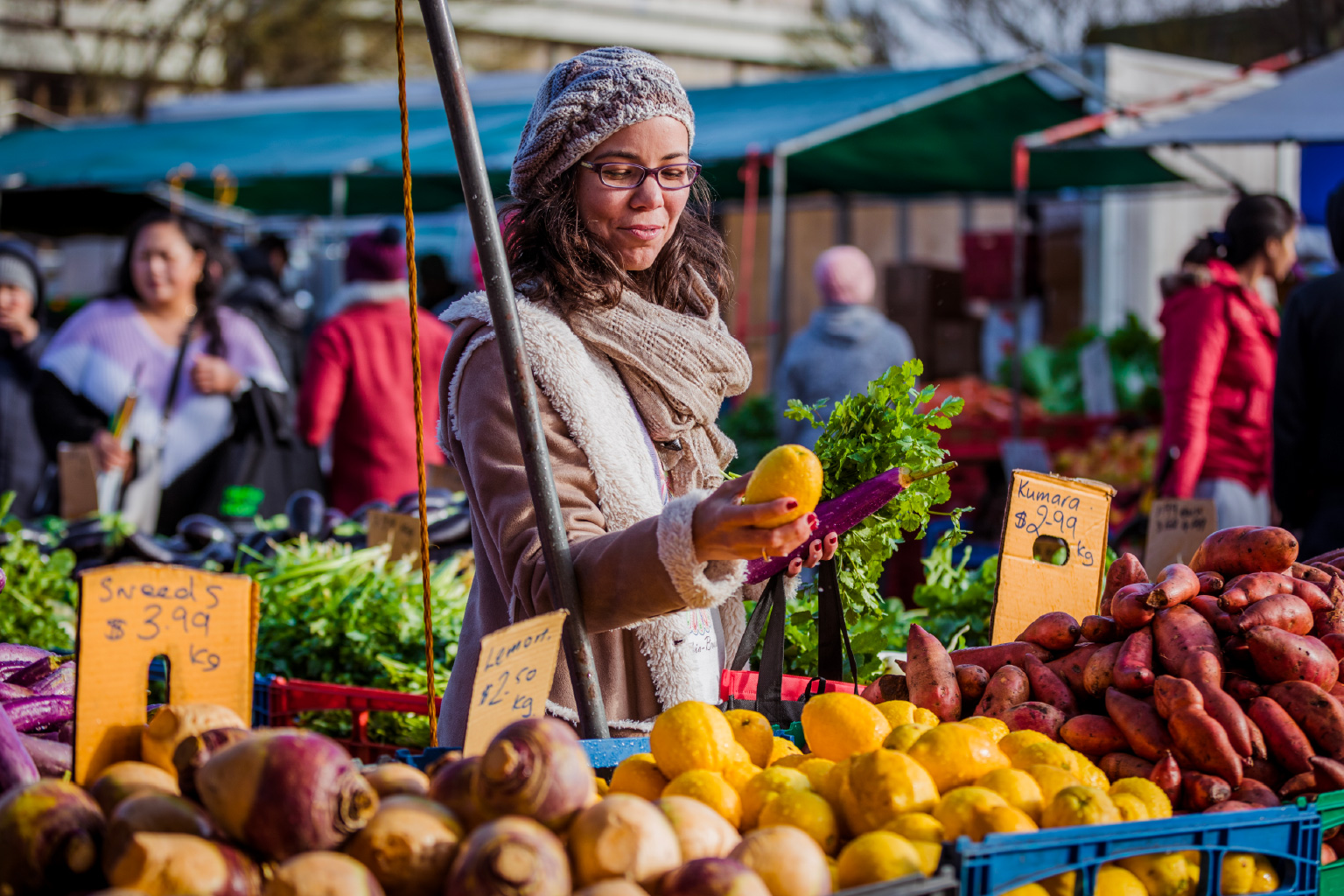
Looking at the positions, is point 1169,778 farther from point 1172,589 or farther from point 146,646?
point 146,646

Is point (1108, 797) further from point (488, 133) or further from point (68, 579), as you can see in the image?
point (488, 133)

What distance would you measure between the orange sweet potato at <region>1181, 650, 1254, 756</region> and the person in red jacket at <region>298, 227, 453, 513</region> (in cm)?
376

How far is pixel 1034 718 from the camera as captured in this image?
188 cm

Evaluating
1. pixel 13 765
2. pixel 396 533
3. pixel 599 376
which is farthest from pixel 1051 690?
pixel 396 533

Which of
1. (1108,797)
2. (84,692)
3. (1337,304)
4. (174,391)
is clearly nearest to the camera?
(84,692)

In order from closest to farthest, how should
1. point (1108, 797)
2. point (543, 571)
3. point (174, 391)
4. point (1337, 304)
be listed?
point (1108, 797), point (543, 571), point (1337, 304), point (174, 391)

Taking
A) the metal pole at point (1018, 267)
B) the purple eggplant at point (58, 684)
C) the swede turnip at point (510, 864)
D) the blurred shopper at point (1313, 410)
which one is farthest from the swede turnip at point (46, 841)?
the metal pole at point (1018, 267)

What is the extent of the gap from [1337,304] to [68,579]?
414 centimetres

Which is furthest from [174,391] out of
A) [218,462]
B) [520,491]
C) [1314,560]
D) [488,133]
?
Result: [1314,560]

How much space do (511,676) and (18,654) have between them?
1124 mm

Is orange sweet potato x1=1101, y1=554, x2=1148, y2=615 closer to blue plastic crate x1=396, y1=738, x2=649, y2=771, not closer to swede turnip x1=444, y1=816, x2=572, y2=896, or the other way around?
blue plastic crate x1=396, y1=738, x2=649, y2=771

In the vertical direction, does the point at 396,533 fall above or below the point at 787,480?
below

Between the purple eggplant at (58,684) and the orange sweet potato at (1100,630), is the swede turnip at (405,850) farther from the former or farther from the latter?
the orange sweet potato at (1100,630)

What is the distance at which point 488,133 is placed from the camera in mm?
7773
